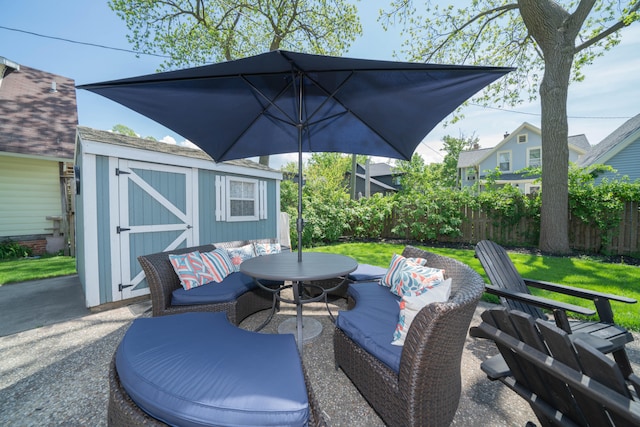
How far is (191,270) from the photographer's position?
288 cm

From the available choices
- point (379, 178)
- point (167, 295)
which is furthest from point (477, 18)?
point (379, 178)

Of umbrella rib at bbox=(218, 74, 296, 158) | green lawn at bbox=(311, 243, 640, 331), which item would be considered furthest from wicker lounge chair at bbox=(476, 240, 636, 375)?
umbrella rib at bbox=(218, 74, 296, 158)

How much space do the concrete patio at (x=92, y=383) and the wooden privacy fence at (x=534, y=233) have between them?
5.06 metres

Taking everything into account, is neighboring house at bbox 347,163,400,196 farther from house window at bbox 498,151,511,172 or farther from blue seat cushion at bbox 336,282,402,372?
blue seat cushion at bbox 336,282,402,372

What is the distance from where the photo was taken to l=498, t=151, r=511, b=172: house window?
18.2 metres

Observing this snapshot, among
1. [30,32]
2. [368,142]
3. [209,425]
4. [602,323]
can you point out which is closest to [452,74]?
[368,142]

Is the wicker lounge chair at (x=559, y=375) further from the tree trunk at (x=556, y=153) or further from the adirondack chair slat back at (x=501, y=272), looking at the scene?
the tree trunk at (x=556, y=153)

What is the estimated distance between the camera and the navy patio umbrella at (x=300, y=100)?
6.06 ft

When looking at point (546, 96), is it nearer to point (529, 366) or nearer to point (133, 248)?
point (529, 366)

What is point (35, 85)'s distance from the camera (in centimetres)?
886

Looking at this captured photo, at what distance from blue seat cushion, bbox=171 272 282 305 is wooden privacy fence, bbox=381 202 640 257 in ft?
22.4

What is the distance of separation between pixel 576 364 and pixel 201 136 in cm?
353

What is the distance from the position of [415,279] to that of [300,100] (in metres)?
1.93

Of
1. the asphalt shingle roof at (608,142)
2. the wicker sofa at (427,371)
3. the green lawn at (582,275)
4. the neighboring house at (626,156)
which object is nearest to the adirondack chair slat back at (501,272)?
the wicker sofa at (427,371)
